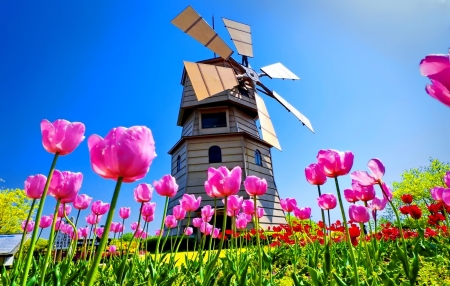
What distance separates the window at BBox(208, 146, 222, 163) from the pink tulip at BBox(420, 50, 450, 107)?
10691 millimetres

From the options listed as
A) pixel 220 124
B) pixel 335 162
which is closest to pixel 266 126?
pixel 220 124

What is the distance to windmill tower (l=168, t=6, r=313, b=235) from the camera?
10695 mm

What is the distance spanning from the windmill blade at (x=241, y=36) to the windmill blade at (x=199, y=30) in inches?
62.7

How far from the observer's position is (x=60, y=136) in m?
1.15

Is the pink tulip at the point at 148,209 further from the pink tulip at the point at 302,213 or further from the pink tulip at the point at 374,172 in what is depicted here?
the pink tulip at the point at 374,172

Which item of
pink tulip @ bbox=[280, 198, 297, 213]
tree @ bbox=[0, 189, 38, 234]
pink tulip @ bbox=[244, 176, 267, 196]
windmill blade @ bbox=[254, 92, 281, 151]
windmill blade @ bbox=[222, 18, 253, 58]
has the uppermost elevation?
windmill blade @ bbox=[222, 18, 253, 58]

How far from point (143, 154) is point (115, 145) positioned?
0.26ft

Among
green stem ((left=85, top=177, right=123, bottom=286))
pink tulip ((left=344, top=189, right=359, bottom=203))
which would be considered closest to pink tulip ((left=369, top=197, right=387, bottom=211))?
pink tulip ((left=344, top=189, right=359, bottom=203))

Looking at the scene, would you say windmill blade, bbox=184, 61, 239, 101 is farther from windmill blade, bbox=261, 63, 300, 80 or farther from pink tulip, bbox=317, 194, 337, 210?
pink tulip, bbox=317, 194, 337, 210

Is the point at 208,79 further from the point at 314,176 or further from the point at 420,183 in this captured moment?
the point at 420,183

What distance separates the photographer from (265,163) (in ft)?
40.1

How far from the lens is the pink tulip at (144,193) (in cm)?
205

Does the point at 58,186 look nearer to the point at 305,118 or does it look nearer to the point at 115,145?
the point at 115,145

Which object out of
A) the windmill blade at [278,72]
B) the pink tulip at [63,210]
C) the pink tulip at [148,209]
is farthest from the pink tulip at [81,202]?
the windmill blade at [278,72]
